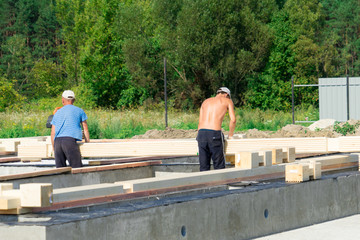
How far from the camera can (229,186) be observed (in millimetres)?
6902

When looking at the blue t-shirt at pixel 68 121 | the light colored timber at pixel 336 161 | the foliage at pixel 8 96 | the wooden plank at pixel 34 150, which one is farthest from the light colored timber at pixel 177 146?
the foliage at pixel 8 96

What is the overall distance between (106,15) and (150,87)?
27.4ft

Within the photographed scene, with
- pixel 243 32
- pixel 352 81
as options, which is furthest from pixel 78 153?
pixel 243 32

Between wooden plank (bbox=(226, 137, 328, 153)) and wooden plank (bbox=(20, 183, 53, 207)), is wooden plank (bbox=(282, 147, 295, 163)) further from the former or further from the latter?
wooden plank (bbox=(20, 183, 53, 207))

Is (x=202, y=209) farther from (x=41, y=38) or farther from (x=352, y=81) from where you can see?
(x=41, y=38)

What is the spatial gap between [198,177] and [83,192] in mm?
1761

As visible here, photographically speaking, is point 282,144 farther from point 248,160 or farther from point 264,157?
point 248,160

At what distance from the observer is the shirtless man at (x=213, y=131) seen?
866 centimetres

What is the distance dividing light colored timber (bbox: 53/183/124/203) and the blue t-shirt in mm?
3089

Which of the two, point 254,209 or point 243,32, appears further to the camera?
point 243,32

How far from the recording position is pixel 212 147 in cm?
864

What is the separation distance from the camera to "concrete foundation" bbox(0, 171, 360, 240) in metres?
4.52

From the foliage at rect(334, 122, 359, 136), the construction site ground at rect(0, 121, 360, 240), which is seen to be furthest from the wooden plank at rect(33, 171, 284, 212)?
the foliage at rect(334, 122, 359, 136)

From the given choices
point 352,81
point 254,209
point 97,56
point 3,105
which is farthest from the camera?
point 97,56
